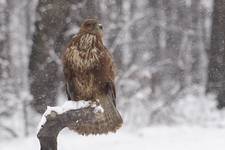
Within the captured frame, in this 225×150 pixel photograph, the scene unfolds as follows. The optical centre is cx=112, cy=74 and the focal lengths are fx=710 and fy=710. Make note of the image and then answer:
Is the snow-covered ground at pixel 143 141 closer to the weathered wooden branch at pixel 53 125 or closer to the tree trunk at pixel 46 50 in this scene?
the tree trunk at pixel 46 50

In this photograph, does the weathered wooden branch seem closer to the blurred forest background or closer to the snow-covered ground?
the snow-covered ground

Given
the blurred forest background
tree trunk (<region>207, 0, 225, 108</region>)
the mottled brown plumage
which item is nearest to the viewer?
the mottled brown plumage

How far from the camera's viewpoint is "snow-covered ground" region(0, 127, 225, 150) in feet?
31.6

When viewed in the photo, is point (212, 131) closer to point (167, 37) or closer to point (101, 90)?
point (167, 37)

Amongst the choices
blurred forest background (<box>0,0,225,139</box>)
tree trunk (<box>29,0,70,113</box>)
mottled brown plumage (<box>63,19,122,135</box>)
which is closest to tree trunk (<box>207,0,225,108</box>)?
blurred forest background (<box>0,0,225,139</box>)

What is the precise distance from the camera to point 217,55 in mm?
11656

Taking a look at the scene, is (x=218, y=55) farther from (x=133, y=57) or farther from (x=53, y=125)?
(x=53, y=125)

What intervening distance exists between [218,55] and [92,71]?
618 centimetres

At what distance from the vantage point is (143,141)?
1010cm

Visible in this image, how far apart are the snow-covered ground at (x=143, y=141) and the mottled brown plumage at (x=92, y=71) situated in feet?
12.6

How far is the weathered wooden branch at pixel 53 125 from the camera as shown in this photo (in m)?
4.55

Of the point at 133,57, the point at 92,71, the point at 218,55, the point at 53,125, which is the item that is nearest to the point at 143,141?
the point at 218,55

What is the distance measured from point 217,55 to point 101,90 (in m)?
6.05

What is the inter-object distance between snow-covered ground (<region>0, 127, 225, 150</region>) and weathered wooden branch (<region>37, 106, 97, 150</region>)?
16.6 ft
